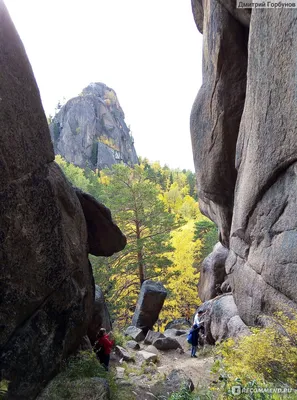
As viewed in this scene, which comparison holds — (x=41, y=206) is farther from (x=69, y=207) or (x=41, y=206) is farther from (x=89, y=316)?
(x=89, y=316)

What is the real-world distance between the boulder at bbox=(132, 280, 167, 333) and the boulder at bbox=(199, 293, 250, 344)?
13.7 ft

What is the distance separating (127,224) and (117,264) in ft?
10.2

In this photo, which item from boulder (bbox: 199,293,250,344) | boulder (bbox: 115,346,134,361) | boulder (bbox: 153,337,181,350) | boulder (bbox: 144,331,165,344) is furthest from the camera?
boulder (bbox: 144,331,165,344)

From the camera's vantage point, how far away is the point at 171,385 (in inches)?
330

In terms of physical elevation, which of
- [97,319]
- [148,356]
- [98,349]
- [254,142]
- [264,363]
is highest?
[254,142]

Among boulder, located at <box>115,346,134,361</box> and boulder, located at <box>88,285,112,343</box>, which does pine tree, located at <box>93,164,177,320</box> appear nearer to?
boulder, located at <box>88,285,112,343</box>

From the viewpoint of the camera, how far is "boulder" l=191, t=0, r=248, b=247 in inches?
422

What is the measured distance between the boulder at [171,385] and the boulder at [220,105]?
7.68 metres

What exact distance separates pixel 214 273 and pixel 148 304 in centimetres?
471

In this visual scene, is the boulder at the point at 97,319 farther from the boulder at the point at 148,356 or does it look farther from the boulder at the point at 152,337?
the boulder at the point at 152,337

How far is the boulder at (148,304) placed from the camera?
18.5 m

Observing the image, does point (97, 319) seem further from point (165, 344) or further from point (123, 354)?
point (165, 344)

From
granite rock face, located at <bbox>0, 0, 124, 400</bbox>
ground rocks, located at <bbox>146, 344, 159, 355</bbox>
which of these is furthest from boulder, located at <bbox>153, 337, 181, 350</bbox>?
granite rock face, located at <bbox>0, 0, 124, 400</bbox>

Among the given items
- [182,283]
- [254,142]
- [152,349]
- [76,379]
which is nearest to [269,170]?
[254,142]
